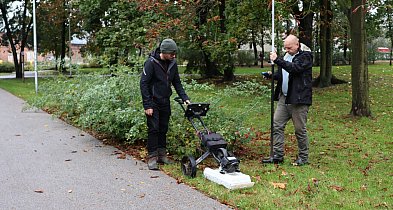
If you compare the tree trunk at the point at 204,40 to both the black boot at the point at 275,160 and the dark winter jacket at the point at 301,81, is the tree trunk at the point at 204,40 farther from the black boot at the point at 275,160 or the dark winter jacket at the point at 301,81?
the black boot at the point at 275,160

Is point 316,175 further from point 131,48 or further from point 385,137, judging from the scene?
point 131,48

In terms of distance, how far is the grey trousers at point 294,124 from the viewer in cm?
695

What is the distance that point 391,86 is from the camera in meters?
19.0

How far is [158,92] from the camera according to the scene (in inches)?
277

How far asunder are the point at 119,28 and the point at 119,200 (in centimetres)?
Answer: 1778

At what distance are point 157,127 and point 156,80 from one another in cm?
71

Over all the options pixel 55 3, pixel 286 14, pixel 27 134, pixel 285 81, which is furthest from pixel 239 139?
pixel 55 3

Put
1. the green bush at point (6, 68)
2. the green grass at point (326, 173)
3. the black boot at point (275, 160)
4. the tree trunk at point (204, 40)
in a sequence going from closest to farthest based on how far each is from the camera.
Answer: the green grass at point (326, 173) → the black boot at point (275, 160) → the tree trunk at point (204, 40) → the green bush at point (6, 68)

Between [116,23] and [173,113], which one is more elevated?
[116,23]

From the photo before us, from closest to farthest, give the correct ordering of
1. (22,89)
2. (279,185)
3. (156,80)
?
1. (279,185)
2. (156,80)
3. (22,89)

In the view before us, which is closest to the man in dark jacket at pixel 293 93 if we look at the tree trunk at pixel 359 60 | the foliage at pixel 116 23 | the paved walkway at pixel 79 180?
the paved walkway at pixel 79 180

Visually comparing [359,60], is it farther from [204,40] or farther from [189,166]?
[204,40]

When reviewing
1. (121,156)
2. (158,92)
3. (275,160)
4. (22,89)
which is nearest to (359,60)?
(275,160)

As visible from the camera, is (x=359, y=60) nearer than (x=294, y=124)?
No
